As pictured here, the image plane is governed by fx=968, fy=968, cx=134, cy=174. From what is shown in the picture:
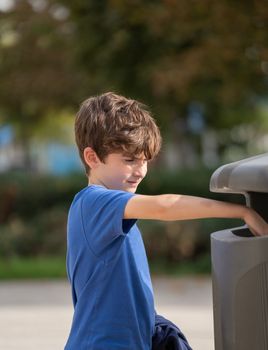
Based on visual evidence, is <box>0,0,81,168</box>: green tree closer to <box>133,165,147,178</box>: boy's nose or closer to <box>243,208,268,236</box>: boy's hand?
<box>133,165,147,178</box>: boy's nose

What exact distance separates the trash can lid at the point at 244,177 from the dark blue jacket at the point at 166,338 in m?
0.48

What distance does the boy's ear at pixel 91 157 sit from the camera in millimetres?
3141

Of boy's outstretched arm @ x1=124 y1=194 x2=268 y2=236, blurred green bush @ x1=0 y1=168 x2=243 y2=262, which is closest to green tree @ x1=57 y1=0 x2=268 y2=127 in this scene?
blurred green bush @ x1=0 y1=168 x2=243 y2=262

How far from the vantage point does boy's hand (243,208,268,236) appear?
2930 mm

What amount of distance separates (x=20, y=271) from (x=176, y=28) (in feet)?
11.9

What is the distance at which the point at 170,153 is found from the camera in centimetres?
2397

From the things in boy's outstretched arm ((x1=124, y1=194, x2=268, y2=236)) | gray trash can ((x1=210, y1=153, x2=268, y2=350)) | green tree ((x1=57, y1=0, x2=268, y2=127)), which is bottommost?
gray trash can ((x1=210, y1=153, x2=268, y2=350))

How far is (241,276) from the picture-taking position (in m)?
3.05

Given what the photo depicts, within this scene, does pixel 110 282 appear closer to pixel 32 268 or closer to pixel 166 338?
pixel 166 338

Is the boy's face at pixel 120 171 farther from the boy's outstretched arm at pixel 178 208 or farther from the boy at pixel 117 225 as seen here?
the boy's outstretched arm at pixel 178 208

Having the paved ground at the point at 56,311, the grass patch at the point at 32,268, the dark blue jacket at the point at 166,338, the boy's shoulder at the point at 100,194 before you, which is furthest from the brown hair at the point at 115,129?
the grass patch at the point at 32,268

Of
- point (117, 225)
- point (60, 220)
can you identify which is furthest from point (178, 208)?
point (60, 220)

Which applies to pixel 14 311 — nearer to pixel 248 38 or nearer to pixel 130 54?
pixel 248 38

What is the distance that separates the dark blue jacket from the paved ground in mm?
3396
